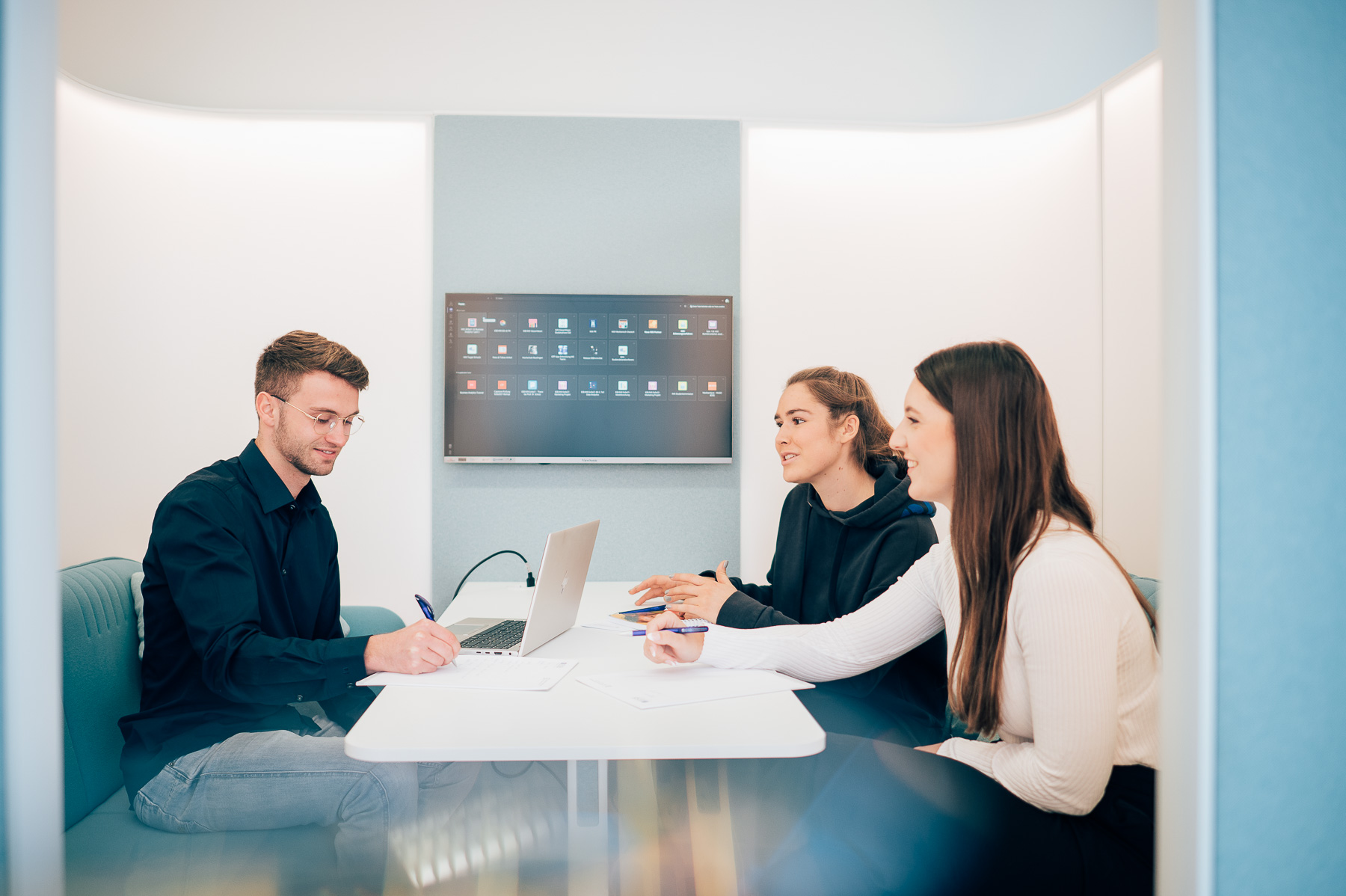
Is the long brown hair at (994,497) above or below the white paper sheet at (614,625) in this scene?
above

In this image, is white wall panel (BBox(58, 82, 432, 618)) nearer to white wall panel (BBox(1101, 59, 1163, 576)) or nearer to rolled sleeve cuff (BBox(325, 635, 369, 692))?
rolled sleeve cuff (BBox(325, 635, 369, 692))

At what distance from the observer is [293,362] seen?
1.79 m

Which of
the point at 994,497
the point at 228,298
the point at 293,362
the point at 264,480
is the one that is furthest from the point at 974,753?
the point at 228,298

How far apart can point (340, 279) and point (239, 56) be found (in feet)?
2.69

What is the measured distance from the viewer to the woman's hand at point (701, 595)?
70.6 inches

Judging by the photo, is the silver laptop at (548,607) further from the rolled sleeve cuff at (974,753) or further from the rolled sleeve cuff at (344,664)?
the rolled sleeve cuff at (974,753)

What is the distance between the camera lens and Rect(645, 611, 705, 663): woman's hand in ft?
4.64

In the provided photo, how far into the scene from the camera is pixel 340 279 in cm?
288

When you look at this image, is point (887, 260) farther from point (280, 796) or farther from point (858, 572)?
point (280, 796)

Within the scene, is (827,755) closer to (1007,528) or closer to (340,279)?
(1007,528)

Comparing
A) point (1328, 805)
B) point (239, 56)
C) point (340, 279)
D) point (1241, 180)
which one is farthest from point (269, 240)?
point (1328, 805)

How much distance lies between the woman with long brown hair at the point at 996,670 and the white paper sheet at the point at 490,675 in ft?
0.68

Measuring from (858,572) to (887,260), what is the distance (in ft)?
5.33

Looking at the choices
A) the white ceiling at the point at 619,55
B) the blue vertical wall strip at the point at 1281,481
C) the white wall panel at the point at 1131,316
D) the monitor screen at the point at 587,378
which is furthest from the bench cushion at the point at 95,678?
the white wall panel at the point at 1131,316
